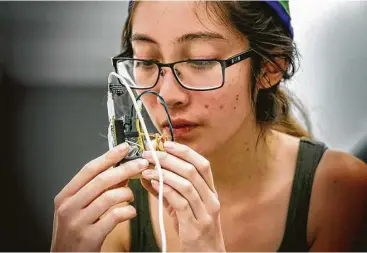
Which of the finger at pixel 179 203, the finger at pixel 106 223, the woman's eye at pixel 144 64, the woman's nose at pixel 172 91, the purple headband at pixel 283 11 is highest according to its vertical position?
the purple headband at pixel 283 11

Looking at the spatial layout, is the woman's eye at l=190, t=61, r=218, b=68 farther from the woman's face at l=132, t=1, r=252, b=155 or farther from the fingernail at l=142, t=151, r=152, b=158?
the fingernail at l=142, t=151, r=152, b=158

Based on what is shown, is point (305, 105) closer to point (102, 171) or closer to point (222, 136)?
point (222, 136)

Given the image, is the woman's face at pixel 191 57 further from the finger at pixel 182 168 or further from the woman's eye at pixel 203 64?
the finger at pixel 182 168

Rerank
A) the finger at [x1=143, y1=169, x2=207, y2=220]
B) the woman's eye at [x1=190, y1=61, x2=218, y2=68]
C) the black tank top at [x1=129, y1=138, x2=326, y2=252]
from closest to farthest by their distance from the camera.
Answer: the finger at [x1=143, y1=169, x2=207, y2=220] < the woman's eye at [x1=190, y1=61, x2=218, y2=68] < the black tank top at [x1=129, y1=138, x2=326, y2=252]

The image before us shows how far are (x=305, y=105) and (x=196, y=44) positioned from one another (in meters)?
0.32

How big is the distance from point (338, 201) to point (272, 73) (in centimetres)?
30

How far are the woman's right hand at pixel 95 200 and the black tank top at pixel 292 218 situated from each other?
0.16 m

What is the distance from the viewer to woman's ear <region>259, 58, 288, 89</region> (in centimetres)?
83

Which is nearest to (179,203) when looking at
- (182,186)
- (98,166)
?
(182,186)

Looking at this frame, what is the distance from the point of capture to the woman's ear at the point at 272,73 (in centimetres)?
83

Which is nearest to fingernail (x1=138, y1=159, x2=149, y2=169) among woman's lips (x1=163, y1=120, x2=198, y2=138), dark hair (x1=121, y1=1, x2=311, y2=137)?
woman's lips (x1=163, y1=120, x2=198, y2=138)

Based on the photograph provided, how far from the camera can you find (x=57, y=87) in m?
0.90

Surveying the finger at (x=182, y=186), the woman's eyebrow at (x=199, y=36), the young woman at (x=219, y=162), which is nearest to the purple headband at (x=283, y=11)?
the young woman at (x=219, y=162)

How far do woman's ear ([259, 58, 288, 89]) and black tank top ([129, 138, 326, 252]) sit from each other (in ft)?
0.59
